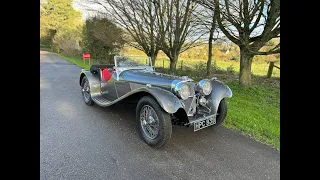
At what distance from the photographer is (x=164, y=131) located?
2.92 m

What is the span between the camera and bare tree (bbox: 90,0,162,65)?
34.2ft

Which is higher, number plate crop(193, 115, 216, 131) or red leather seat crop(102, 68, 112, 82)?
red leather seat crop(102, 68, 112, 82)

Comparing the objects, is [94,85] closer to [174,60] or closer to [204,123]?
[204,123]

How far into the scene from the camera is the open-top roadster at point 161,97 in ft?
9.87

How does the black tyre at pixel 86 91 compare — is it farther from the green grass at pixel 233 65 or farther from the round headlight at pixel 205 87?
the green grass at pixel 233 65

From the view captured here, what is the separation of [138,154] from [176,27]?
8.13 m

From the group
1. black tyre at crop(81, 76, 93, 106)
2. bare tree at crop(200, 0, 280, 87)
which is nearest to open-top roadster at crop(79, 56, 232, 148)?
black tyre at crop(81, 76, 93, 106)

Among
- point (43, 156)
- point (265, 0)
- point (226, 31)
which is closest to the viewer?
point (43, 156)

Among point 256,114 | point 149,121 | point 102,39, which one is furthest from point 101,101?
point 102,39

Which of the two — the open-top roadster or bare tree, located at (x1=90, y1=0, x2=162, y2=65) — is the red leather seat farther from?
bare tree, located at (x1=90, y1=0, x2=162, y2=65)

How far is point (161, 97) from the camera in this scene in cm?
299
